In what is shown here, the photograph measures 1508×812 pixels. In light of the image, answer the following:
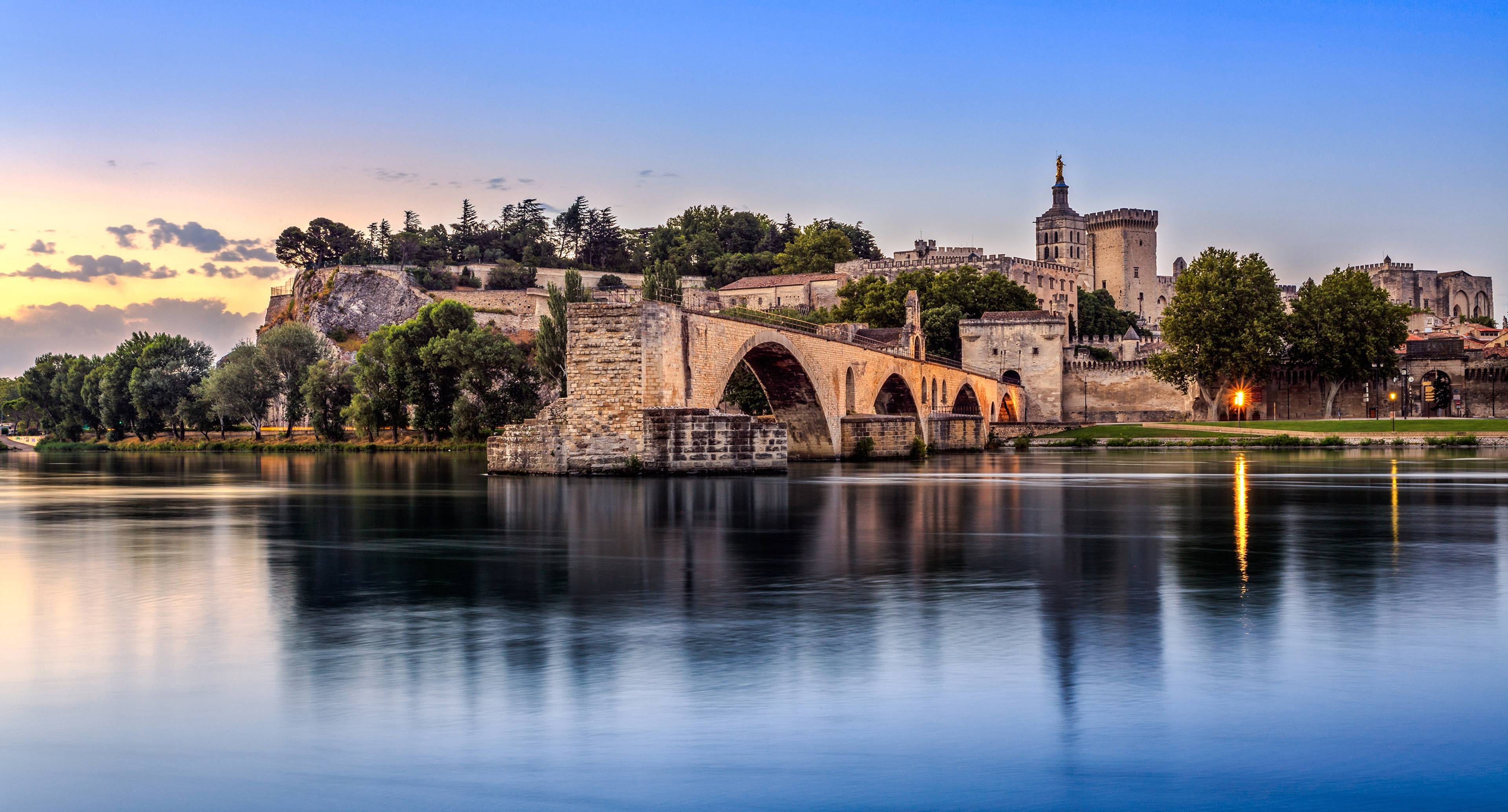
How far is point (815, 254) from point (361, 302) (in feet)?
125

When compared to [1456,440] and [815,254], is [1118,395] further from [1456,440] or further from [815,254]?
[815,254]

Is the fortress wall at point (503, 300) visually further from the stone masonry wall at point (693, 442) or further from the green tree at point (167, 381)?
the stone masonry wall at point (693, 442)

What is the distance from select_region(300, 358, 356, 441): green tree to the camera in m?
63.6

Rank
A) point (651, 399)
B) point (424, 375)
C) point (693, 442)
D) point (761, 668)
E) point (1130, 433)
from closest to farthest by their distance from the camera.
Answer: point (761, 668) → point (693, 442) → point (651, 399) → point (424, 375) → point (1130, 433)

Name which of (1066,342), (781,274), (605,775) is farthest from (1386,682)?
(781,274)

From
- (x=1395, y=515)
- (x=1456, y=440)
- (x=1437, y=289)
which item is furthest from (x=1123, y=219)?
(x=1395, y=515)

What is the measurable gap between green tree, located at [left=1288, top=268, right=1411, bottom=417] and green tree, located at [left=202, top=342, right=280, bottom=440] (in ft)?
182

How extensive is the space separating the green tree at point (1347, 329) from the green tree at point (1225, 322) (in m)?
1.75

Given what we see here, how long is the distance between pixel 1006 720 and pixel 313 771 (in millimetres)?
3089

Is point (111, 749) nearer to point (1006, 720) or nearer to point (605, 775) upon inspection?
point (605, 775)

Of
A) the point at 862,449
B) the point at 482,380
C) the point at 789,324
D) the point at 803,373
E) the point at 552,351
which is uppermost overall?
the point at 552,351

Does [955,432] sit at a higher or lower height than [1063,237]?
lower

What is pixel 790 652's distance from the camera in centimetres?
753

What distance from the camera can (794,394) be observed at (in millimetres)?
41906
